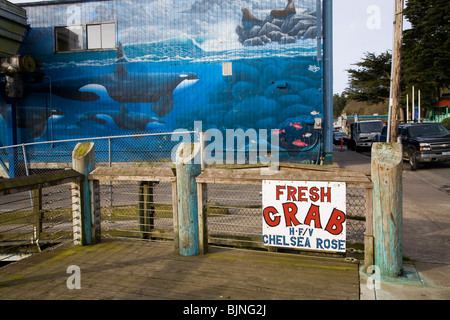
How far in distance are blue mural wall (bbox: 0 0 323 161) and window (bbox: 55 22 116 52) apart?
11.3 inches

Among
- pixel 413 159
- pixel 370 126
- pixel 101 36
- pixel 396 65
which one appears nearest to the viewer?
pixel 413 159

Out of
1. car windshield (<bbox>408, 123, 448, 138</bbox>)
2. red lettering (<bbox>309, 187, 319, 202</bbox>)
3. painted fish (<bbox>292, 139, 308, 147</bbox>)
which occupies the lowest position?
red lettering (<bbox>309, 187, 319, 202</bbox>)

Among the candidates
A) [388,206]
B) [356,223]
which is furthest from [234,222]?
[388,206]

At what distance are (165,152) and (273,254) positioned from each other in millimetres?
12753

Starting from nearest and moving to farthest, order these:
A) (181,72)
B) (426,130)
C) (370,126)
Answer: (426,130), (181,72), (370,126)

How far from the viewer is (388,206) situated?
13.8ft

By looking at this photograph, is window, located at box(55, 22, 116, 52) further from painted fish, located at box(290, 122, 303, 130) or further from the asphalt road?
the asphalt road

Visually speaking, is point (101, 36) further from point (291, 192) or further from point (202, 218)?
point (291, 192)

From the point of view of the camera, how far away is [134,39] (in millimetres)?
17750

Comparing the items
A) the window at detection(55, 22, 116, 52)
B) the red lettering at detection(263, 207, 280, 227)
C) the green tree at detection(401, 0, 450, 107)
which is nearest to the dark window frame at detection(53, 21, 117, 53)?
the window at detection(55, 22, 116, 52)

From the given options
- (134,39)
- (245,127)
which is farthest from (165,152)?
(134,39)

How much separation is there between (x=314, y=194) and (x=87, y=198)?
3183mm

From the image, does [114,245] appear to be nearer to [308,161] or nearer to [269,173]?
[269,173]

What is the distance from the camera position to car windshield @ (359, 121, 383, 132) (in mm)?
27219
